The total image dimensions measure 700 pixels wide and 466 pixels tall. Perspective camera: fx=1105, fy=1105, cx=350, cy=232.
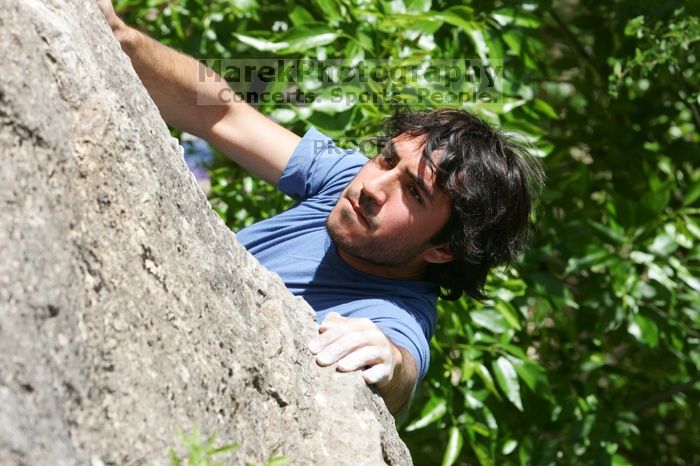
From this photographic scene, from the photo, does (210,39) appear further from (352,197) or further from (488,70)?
(352,197)

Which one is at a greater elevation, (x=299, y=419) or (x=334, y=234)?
(x=299, y=419)

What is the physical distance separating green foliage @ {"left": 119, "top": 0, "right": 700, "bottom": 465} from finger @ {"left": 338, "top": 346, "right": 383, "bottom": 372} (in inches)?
42.0

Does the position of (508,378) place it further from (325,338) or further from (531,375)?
(325,338)

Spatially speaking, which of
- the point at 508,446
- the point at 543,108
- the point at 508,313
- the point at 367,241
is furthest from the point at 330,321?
the point at 508,446

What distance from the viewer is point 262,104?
311cm

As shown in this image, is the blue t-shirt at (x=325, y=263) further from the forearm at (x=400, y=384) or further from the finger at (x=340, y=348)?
the finger at (x=340, y=348)

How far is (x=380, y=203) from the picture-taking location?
7.79 ft

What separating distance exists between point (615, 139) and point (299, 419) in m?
2.50

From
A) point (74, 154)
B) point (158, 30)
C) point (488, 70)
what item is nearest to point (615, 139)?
point (488, 70)

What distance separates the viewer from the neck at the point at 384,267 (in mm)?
2424

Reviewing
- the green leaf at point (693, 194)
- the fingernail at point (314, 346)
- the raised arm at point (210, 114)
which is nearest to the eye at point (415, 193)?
the raised arm at point (210, 114)

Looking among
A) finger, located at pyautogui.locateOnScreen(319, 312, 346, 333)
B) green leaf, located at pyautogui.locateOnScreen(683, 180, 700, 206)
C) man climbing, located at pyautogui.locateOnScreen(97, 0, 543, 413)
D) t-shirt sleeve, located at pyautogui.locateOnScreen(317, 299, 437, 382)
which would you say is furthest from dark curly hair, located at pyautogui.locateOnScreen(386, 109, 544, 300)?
green leaf, located at pyautogui.locateOnScreen(683, 180, 700, 206)

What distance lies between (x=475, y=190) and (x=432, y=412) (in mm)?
836

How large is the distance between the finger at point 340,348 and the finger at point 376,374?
5cm
